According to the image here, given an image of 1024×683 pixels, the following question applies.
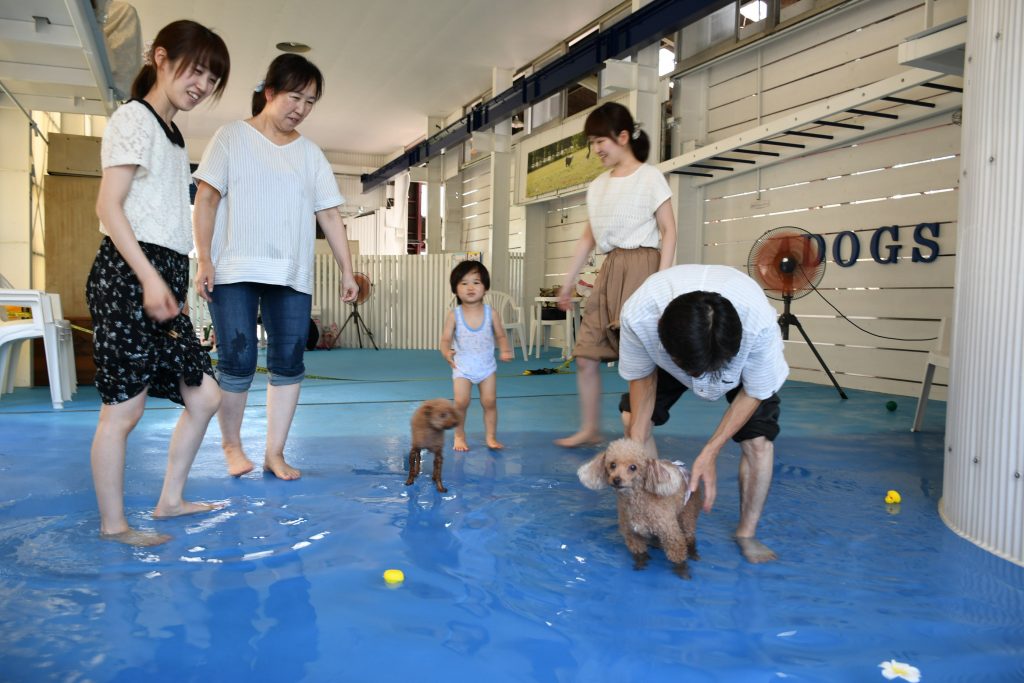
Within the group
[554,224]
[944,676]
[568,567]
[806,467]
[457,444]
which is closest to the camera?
[944,676]

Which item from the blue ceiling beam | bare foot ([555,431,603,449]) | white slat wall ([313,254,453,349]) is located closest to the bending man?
bare foot ([555,431,603,449])

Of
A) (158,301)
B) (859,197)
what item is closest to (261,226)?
(158,301)

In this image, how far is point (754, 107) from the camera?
853 centimetres

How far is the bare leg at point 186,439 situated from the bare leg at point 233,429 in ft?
1.95

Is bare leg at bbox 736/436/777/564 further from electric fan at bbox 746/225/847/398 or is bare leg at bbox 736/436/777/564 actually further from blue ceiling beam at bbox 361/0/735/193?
blue ceiling beam at bbox 361/0/735/193

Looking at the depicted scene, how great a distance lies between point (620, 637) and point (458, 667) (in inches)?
16.8

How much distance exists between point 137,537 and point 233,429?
102 centimetres

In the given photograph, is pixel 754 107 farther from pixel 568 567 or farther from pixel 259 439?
pixel 568 567

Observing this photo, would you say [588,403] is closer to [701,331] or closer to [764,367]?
[764,367]

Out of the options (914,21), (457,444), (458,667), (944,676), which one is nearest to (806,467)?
(457,444)

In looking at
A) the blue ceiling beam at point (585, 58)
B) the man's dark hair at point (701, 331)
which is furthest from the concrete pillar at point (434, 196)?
the man's dark hair at point (701, 331)

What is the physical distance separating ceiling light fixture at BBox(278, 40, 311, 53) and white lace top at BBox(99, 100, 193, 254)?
10596 millimetres

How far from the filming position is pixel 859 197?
7.19 meters

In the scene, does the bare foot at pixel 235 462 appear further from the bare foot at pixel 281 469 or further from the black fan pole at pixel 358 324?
the black fan pole at pixel 358 324
